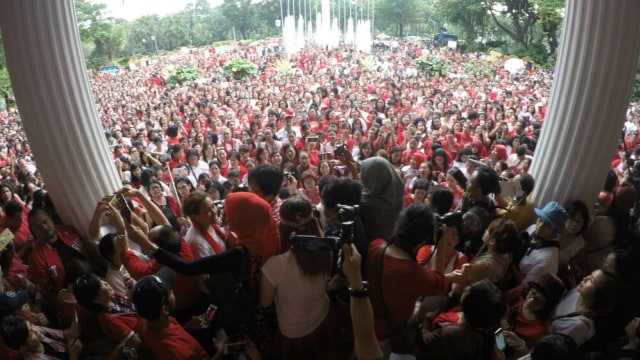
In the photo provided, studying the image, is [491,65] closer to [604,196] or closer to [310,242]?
[604,196]

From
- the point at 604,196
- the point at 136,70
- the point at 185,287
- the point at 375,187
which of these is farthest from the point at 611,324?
the point at 136,70

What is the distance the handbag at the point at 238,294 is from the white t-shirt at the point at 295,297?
0.18m

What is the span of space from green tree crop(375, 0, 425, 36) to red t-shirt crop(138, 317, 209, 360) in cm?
4112

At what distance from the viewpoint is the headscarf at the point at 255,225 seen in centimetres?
236

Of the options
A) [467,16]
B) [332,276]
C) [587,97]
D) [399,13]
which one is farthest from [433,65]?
[399,13]

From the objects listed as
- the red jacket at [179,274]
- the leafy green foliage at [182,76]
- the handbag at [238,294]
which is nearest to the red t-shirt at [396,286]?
the handbag at [238,294]

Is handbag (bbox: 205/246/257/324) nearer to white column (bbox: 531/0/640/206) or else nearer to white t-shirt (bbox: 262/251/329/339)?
white t-shirt (bbox: 262/251/329/339)

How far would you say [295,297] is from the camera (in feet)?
7.37

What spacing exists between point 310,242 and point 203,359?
82 cm

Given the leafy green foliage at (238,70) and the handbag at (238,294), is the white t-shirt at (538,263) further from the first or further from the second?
the leafy green foliage at (238,70)

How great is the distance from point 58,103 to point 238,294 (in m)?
2.05

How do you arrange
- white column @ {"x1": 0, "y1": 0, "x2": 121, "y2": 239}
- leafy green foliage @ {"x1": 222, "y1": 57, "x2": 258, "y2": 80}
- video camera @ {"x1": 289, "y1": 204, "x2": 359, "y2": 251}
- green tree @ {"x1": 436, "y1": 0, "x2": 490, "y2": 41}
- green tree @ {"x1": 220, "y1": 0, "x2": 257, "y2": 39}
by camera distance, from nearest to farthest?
video camera @ {"x1": 289, "y1": 204, "x2": 359, "y2": 251}
white column @ {"x1": 0, "y1": 0, "x2": 121, "y2": 239}
leafy green foliage @ {"x1": 222, "y1": 57, "x2": 258, "y2": 80}
green tree @ {"x1": 436, "y1": 0, "x2": 490, "y2": 41}
green tree @ {"x1": 220, "y1": 0, "x2": 257, "y2": 39}

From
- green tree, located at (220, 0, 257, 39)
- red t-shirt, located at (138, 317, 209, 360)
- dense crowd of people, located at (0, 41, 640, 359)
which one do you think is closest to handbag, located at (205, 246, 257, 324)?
dense crowd of people, located at (0, 41, 640, 359)

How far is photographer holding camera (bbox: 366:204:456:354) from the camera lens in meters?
2.17
